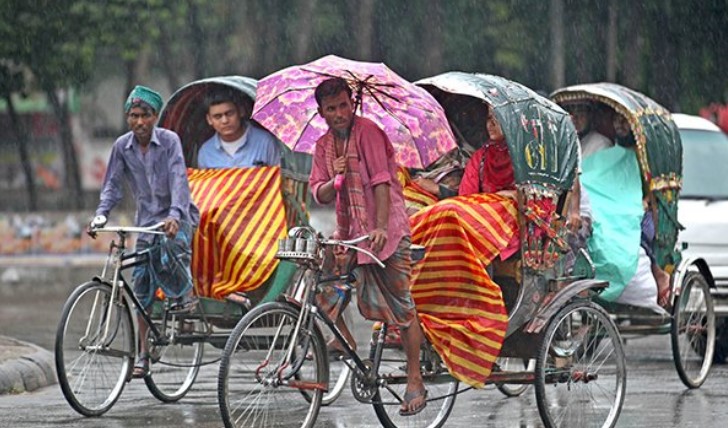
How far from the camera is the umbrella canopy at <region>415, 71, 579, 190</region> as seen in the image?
340 inches

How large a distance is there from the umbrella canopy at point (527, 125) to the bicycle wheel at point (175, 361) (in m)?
2.15

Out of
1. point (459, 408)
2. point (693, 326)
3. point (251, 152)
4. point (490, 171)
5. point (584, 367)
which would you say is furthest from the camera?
point (693, 326)

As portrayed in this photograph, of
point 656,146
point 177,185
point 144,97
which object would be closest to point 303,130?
point 177,185

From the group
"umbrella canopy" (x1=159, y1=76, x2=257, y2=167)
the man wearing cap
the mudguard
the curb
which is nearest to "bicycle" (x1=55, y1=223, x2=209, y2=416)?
the man wearing cap

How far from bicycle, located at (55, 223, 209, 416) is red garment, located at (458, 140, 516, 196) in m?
1.83

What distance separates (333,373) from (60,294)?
387 inches

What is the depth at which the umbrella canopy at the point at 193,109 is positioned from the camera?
10.4 metres

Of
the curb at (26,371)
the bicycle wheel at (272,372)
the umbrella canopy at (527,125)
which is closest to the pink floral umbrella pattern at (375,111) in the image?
the umbrella canopy at (527,125)

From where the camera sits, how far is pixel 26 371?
10633 mm

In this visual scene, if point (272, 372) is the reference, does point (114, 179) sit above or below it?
above

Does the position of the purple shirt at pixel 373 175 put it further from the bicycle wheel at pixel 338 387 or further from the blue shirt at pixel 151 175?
the bicycle wheel at pixel 338 387

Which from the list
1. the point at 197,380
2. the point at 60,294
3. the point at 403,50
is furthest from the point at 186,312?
the point at 403,50

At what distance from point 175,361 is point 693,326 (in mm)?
3518

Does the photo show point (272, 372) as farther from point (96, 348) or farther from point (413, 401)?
point (96, 348)
